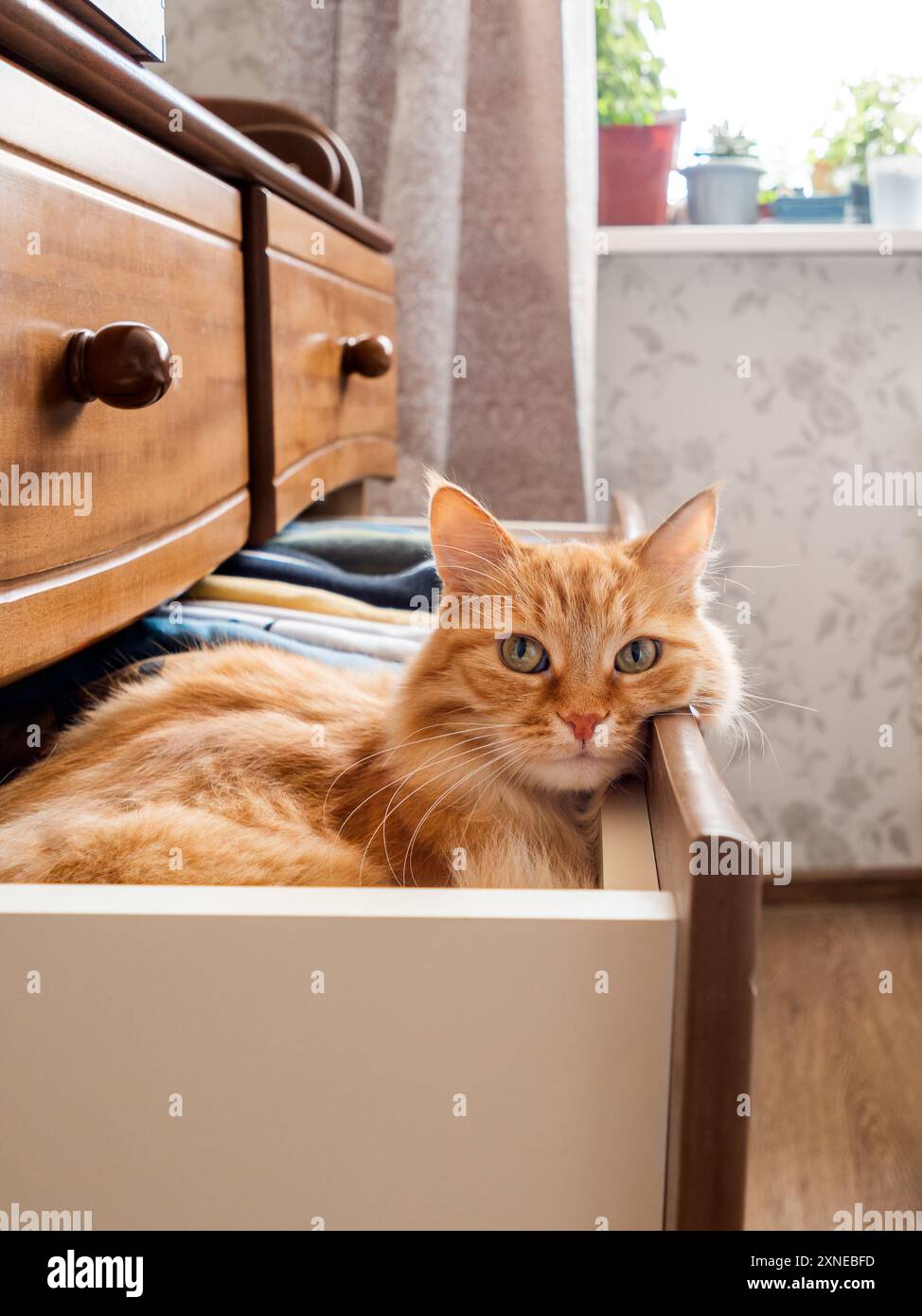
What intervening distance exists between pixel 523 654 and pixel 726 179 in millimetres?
2287

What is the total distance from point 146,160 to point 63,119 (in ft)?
0.51

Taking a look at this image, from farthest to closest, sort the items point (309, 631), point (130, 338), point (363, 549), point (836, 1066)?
point (836, 1066), point (363, 549), point (309, 631), point (130, 338)

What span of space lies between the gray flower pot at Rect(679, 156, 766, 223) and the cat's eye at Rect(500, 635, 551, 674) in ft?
7.38

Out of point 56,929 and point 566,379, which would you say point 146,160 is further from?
point 566,379

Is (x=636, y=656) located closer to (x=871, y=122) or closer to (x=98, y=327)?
(x=98, y=327)

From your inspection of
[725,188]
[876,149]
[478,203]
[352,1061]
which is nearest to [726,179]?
[725,188]

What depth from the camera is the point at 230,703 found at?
0.93 metres

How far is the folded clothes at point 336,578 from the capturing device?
4.13 ft

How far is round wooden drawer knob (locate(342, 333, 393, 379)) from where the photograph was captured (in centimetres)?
150

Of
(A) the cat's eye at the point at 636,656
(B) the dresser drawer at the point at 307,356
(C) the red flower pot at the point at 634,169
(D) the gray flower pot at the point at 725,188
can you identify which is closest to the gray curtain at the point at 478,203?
(C) the red flower pot at the point at 634,169

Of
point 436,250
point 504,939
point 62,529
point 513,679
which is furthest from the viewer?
point 436,250

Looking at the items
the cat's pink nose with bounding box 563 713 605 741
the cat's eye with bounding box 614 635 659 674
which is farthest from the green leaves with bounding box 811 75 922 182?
the cat's pink nose with bounding box 563 713 605 741

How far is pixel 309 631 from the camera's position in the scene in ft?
3.63
